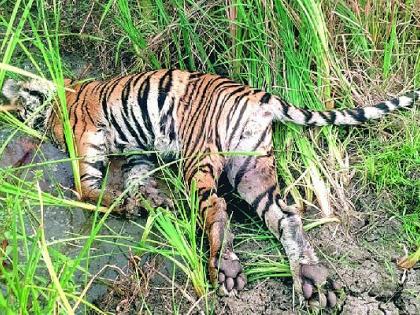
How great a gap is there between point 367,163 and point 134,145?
1420 millimetres

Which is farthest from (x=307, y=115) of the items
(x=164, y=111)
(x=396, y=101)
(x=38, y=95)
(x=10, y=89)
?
(x=10, y=89)

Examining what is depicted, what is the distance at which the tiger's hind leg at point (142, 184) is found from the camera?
380cm

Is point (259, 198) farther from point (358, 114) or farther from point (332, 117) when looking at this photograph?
point (358, 114)

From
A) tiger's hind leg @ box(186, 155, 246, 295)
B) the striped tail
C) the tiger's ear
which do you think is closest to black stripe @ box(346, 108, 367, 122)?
the striped tail

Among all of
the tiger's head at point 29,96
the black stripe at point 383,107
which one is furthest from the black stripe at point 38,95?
the black stripe at point 383,107

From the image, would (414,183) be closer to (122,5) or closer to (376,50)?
(376,50)

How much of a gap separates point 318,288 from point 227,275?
43 centimetres

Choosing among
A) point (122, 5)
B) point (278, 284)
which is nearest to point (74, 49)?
point (122, 5)

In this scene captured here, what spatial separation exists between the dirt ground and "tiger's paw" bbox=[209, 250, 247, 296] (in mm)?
51

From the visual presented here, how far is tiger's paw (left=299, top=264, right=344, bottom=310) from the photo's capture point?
3.15 m

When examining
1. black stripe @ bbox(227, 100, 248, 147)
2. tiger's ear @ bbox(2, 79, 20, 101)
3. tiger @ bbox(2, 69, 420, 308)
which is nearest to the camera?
tiger @ bbox(2, 69, 420, 308)

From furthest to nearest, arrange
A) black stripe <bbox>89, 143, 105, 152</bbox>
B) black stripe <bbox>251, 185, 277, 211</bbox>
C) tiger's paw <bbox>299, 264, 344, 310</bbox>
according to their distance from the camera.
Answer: black stripe <bbox>89, 143, 105, 152</bbox> < black stripe <bbox>251, 185, 277, 211</bbox> < tiger's paw <bbox>299, 264, 344, 310</bbox>

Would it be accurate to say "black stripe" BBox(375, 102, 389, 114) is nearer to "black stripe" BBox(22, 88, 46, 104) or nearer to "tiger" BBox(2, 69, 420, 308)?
"tiger" BBox(2, 69, 420, 308)

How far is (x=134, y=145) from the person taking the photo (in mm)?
4215
